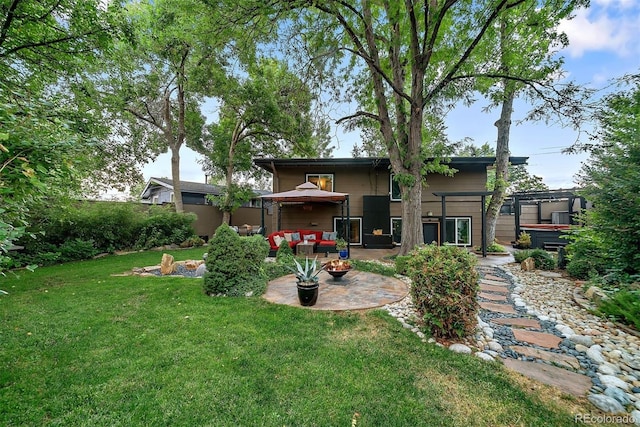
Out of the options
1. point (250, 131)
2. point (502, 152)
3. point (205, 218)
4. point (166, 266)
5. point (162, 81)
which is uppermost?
point (162, 81)

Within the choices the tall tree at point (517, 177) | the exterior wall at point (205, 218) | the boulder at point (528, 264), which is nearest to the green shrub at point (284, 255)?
the boulder at point (528, 264)

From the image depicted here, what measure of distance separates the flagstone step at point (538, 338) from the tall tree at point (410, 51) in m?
4.08

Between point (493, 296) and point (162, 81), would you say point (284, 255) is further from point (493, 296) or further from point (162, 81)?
point (162, 81)

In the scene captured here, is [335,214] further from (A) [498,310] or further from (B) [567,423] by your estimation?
(B) [567,423]

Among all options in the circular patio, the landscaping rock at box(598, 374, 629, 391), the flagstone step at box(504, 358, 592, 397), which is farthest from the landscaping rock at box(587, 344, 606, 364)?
the circular patio

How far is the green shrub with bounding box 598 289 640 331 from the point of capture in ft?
9.76

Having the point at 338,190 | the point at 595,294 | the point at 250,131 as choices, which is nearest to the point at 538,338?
the point at 595,294

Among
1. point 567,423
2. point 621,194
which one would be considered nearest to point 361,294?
point 567,423

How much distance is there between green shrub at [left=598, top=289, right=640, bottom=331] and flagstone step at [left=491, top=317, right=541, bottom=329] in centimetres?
96

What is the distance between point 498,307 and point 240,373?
12.9 feet

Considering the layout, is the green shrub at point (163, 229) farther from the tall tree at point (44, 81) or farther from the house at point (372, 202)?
the tall tree at point (44, 81)

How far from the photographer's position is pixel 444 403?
6.16ft

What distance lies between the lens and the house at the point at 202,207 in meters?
13.8

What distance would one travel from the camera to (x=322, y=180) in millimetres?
10984
